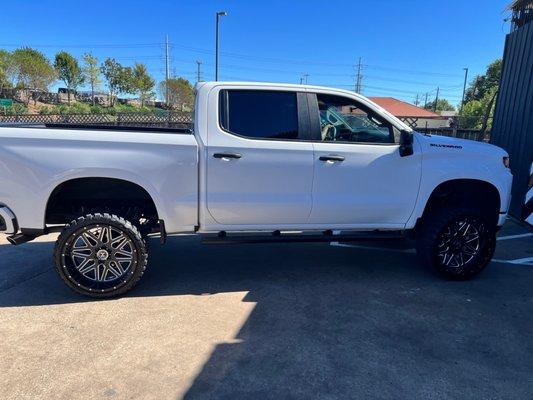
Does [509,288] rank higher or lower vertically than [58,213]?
lower

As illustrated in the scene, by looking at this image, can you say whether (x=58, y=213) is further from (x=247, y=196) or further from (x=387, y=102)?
(x=387, y=102)

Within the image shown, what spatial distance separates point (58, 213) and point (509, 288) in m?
4.74

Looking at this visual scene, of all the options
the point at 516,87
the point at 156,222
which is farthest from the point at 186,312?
the point at 516,87

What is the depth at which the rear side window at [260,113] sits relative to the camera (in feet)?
14.0

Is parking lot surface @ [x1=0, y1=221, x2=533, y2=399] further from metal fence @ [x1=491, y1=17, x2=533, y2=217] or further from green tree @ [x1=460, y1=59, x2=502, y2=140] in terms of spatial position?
green tree @ [x1=460, y1=59, x2=502, y2=140]

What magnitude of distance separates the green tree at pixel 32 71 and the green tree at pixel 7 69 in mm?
464

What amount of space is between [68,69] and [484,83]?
7237 cm

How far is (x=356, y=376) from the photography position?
302 centimetres

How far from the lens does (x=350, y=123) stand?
4.54 m

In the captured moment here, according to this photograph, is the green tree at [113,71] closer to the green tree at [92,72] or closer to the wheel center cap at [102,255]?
the green tree at [92,72]

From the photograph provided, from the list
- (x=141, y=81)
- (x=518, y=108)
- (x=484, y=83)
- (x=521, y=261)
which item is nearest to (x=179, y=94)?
(x=141, y=81)

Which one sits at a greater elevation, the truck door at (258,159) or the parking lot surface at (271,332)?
the truck door at (258,159)

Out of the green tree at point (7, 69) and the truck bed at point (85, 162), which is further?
the green tree at point (7, 69)

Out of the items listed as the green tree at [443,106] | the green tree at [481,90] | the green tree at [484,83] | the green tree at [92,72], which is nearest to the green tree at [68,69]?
the green tree at [92,72]
